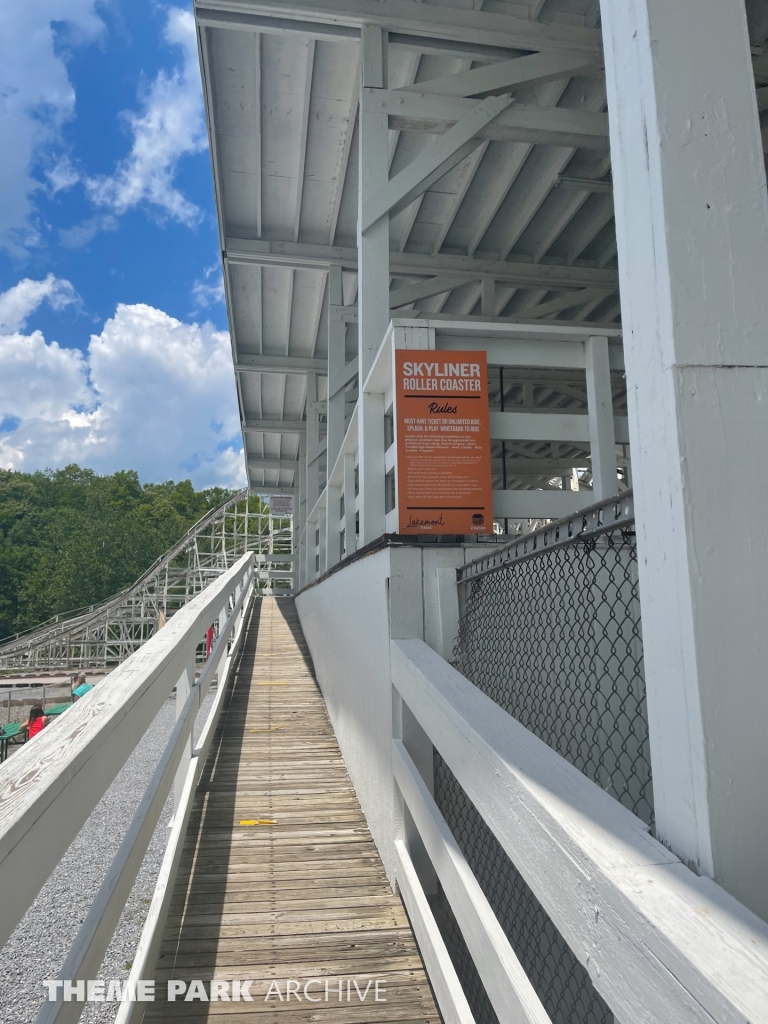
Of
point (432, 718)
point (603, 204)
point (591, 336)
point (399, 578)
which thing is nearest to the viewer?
point (432, 718)

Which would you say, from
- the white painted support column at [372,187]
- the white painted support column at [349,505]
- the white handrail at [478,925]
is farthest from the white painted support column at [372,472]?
the white handrail at [478,925]

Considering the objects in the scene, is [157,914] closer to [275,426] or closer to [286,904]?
[286,904]

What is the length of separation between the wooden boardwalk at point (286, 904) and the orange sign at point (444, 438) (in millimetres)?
1634

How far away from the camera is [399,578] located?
313 centimetres

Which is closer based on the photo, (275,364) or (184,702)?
(184,702)

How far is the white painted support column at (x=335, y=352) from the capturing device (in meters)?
9.79

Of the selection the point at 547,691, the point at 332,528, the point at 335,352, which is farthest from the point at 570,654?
the point at 335,352

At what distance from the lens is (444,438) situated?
3.72 metres

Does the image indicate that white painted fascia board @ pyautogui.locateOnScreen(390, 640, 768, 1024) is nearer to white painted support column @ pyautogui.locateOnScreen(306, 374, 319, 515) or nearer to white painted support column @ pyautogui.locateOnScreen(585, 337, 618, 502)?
white painted support column @ pyautogui.locateOnScreen(585, 337, 618, 502)

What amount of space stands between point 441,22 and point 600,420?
3.86 metres

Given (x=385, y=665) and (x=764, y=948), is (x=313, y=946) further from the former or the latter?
(x=764, y=948)

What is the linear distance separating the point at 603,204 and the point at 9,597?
188 ft

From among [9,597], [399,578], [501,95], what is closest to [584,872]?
[399,578]

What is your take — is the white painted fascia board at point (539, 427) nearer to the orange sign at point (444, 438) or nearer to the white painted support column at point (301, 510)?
the orange sign at point (444, 438)
